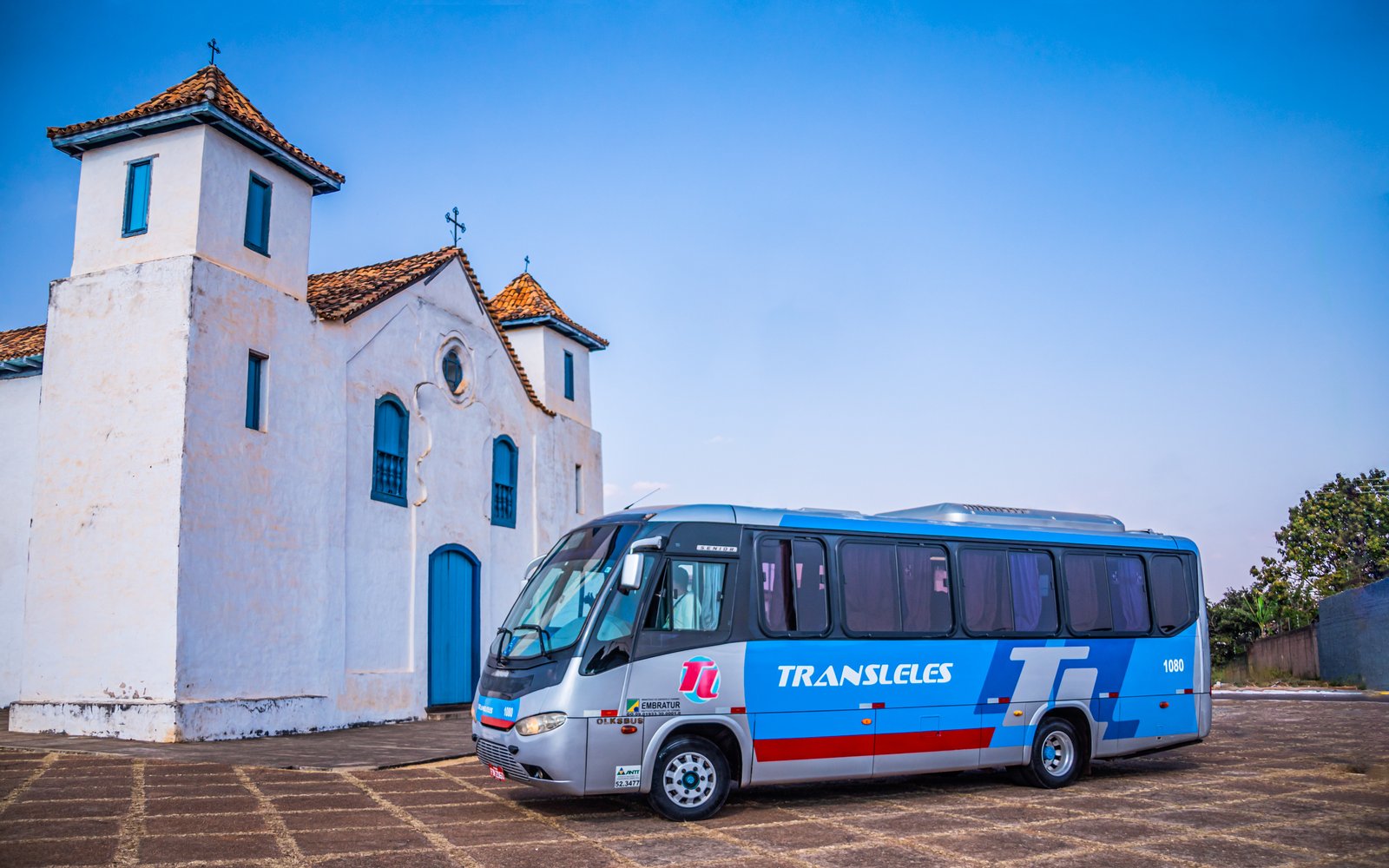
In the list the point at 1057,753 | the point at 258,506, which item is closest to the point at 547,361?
the point at 258,506

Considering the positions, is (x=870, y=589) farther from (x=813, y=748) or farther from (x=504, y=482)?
(x=504, y=482)

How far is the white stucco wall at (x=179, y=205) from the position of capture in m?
14.8

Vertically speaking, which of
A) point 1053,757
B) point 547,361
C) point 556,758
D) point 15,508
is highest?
point 547,361

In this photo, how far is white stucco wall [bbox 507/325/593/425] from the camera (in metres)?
23.8

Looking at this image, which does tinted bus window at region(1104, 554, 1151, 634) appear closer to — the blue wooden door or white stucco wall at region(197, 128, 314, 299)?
the blue wooden door

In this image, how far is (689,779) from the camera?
8.61 m

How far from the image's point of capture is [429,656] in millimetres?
18312

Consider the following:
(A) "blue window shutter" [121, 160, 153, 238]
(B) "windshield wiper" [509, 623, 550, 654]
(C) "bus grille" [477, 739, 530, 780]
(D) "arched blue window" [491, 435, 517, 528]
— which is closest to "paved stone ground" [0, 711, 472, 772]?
(C) "bus grille" [477, 739, 530, 780]

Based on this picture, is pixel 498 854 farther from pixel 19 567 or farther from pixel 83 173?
pixel 19 567

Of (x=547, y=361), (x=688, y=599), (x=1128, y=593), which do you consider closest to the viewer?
(x=688, y=599)

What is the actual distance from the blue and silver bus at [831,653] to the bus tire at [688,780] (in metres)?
0.02

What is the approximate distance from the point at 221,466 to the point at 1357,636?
28635mm

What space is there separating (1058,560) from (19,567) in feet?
55.8

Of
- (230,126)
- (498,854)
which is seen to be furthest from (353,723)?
(498,854)
